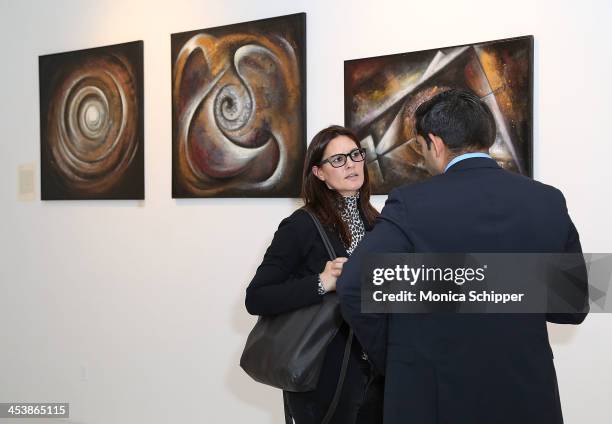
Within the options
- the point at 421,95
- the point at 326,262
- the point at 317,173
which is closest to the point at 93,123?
the point at 421,95

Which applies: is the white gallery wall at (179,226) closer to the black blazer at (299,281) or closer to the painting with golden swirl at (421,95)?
the painting with golden swirl at (421,95)

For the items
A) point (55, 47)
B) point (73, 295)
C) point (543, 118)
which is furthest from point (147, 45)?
point (543, 118)

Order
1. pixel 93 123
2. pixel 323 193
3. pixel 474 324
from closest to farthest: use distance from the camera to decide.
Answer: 1. pixel 474 324
2. pixel 323 193
3. pixel 93 123

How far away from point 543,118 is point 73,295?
10.5 ft

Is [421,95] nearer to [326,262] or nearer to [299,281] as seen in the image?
[326,262]

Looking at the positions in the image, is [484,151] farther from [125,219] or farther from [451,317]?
[125,219]

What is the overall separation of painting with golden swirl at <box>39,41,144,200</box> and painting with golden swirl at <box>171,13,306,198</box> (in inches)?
13.5

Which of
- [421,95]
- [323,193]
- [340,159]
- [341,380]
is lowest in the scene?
[341,380]

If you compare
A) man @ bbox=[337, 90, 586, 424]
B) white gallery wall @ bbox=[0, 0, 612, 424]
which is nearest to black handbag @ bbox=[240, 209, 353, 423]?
man @ bbox=[337, 90, 586, 424]

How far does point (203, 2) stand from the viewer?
401 cm

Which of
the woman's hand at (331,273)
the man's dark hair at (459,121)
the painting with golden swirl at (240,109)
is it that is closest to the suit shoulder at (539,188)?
the man's dark hair at (459,121)

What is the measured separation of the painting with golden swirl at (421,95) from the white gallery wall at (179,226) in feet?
0.22

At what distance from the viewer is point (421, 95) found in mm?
3258

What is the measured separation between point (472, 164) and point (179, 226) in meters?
2.66
